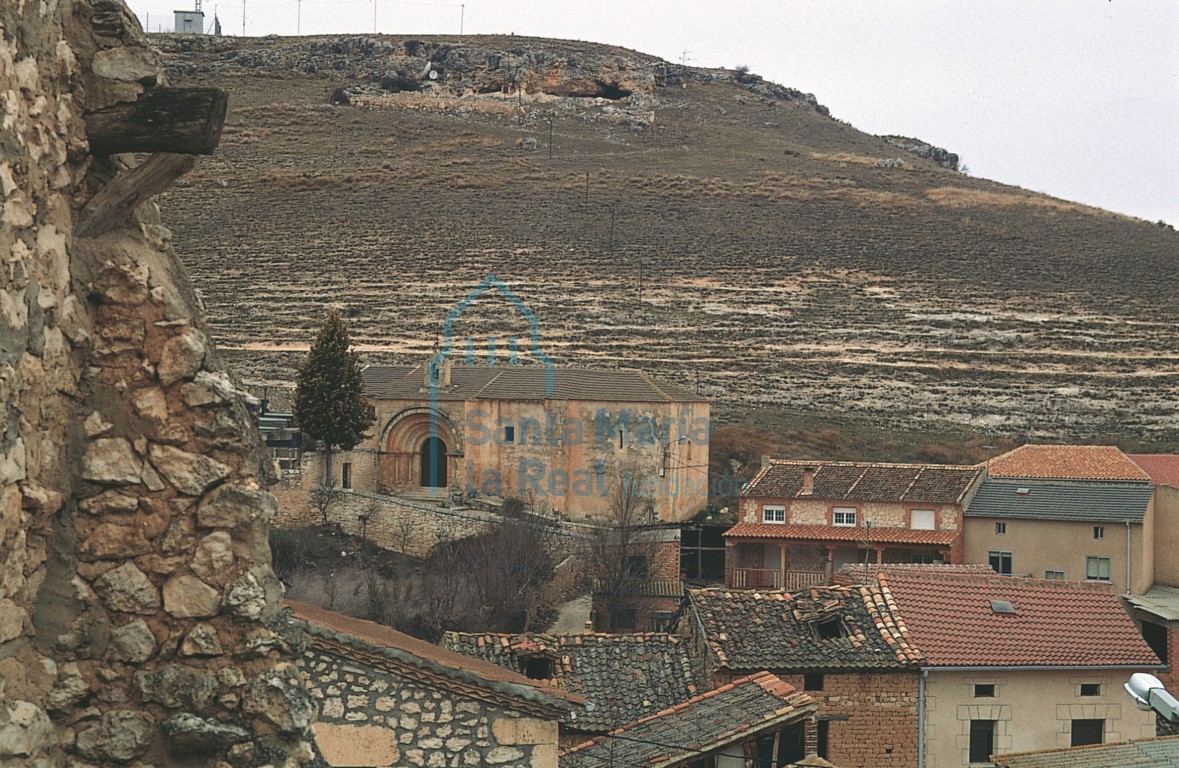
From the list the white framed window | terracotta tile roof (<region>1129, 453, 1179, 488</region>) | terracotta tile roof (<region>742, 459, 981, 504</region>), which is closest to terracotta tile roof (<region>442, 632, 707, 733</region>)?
the white framed window

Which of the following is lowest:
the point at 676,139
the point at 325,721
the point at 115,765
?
the point at 325,721

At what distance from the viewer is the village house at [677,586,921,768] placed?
16297 mm

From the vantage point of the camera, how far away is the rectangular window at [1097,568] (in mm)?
28594

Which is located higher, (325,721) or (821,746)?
(325,721)

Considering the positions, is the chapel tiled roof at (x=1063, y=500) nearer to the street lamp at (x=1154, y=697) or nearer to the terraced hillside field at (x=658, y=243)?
the terraced hillside field at (x=658, y=243)

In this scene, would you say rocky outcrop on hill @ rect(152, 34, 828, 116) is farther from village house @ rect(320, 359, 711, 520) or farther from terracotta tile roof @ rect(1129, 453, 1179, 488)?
terracotta tile roof @ rect(1129, 453, 1179, 488)

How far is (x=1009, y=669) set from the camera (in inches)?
674

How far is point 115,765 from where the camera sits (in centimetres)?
355

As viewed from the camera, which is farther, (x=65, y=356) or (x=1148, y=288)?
(x=1148, y=288)


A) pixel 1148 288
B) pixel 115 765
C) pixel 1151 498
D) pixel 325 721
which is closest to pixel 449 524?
pixel 1151 498

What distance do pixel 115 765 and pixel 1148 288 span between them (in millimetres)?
68451

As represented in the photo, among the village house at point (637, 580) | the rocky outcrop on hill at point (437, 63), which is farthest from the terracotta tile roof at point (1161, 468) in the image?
the rocky outcrop on hill at point (437, 63)

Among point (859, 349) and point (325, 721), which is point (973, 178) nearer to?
point (859, 349)

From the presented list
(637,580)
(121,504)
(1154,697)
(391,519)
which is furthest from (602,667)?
(391,519)
